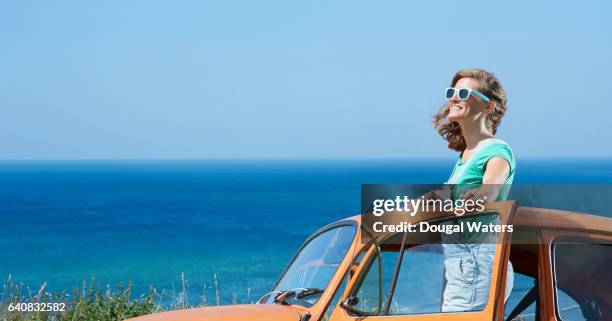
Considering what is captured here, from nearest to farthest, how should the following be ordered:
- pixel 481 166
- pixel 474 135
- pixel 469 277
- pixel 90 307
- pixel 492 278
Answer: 1. pixel 492 278
2. pixel 469 277
3. pixel 481 166
4. pixel 474 135
5. pixel 90 307

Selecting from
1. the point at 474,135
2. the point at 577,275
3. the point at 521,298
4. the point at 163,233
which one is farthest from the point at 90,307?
the point at 163,233

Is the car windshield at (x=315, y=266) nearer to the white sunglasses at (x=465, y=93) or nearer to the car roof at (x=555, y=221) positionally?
the car roof at (x=555, y=221)

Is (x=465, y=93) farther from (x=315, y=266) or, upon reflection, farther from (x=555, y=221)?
(x=315, y=266)

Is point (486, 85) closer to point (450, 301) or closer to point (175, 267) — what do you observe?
point (450, 301)

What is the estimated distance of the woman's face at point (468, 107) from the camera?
5.16m

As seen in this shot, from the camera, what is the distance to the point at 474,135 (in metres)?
5.14

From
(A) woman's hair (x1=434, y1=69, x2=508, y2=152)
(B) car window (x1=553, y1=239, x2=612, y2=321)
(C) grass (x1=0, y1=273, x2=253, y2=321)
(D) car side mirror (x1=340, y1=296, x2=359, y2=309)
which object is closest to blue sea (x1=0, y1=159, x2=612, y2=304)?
(C) grass (x1=0, y1=273, x2=253, y2=321)

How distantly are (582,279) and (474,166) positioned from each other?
35.6 inches

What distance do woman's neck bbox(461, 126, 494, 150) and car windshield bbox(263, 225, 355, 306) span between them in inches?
38.4

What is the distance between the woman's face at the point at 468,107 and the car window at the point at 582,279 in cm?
106

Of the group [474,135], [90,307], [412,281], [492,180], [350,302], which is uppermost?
[474,135]

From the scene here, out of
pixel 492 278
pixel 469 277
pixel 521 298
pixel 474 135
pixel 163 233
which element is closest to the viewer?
pixel 492 278

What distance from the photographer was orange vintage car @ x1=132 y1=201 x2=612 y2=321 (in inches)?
177

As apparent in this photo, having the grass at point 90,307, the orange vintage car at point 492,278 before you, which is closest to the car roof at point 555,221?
the orange vintage car at point 492,278
